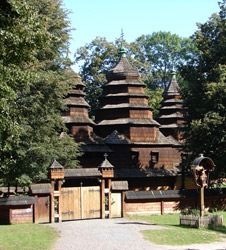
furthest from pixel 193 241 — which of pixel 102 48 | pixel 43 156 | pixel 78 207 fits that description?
pixel 102 48

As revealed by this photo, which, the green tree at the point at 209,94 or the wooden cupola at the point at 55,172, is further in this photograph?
the green tree at the point at 209,94

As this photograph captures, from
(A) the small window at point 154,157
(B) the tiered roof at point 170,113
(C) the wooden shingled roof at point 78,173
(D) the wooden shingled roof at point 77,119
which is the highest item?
(B) the tiered roof at point 170,113

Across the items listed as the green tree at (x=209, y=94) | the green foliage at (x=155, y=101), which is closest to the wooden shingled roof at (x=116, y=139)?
the green tree at (x=209, y=94)

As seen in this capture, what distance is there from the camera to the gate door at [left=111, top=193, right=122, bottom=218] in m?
23.8

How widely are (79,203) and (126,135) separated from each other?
15.8 m

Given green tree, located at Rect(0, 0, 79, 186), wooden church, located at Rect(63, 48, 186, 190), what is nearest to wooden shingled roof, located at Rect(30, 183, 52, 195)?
green tree, located at Rect(0, 0, 79, 186)

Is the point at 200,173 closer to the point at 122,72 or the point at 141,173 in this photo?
the point at 141,173

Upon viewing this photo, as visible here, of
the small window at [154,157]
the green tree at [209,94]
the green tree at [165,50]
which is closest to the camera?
the green tree at [209,94]

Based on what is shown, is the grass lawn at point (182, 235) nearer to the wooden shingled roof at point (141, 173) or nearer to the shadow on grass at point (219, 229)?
the shadow on grass at point (219, 229)

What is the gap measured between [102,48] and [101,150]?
2420cm

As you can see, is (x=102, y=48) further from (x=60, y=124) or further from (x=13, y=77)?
(x=13, y=77)

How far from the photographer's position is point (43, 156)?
88.0ft

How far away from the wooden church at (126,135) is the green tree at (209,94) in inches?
248

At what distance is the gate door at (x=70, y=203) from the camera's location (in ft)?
74.3
